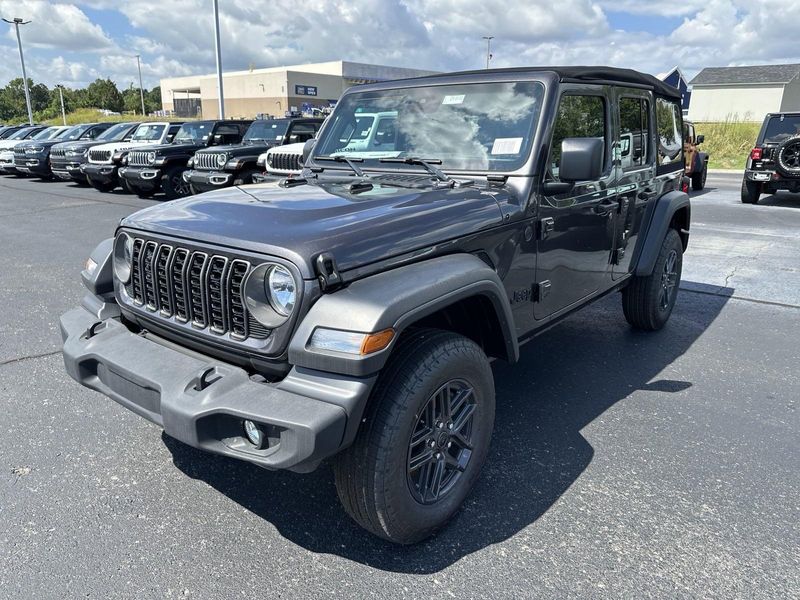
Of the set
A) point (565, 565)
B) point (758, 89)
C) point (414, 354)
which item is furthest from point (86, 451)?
point (758, 89)

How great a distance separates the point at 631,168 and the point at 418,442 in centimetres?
276

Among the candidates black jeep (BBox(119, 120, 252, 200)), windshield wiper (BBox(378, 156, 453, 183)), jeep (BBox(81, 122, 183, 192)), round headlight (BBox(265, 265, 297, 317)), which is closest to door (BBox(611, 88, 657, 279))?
windshield wiper (BBox(378, 156, 453, 183))

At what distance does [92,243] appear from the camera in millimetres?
8781

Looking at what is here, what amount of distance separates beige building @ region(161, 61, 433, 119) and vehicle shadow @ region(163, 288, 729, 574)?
217ft

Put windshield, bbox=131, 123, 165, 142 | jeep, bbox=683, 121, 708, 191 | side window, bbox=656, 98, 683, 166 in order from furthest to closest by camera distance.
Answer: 1. windshield, bbox=131, 123, 165, 142
2. jeep, bbox=683, 121, 708, 191
3. side window, bbox=656, 98, 683, 166

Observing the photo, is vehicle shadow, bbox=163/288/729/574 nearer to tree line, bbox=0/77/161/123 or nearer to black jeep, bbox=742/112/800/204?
black jeep, bbox=742/112/800/204

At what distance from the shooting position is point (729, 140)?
26594 millimetres

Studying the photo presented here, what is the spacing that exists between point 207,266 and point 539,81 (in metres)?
2.06

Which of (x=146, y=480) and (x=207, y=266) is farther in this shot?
(x=146, y=480)

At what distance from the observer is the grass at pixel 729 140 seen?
2586 cm

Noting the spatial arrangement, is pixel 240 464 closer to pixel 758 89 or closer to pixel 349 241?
pixel 349 241

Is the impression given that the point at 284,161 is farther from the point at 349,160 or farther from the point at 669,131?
the point at 349,160

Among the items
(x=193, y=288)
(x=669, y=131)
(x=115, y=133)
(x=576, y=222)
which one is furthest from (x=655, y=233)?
(x=115, y=133)

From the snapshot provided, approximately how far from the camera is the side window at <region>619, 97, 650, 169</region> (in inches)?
161
